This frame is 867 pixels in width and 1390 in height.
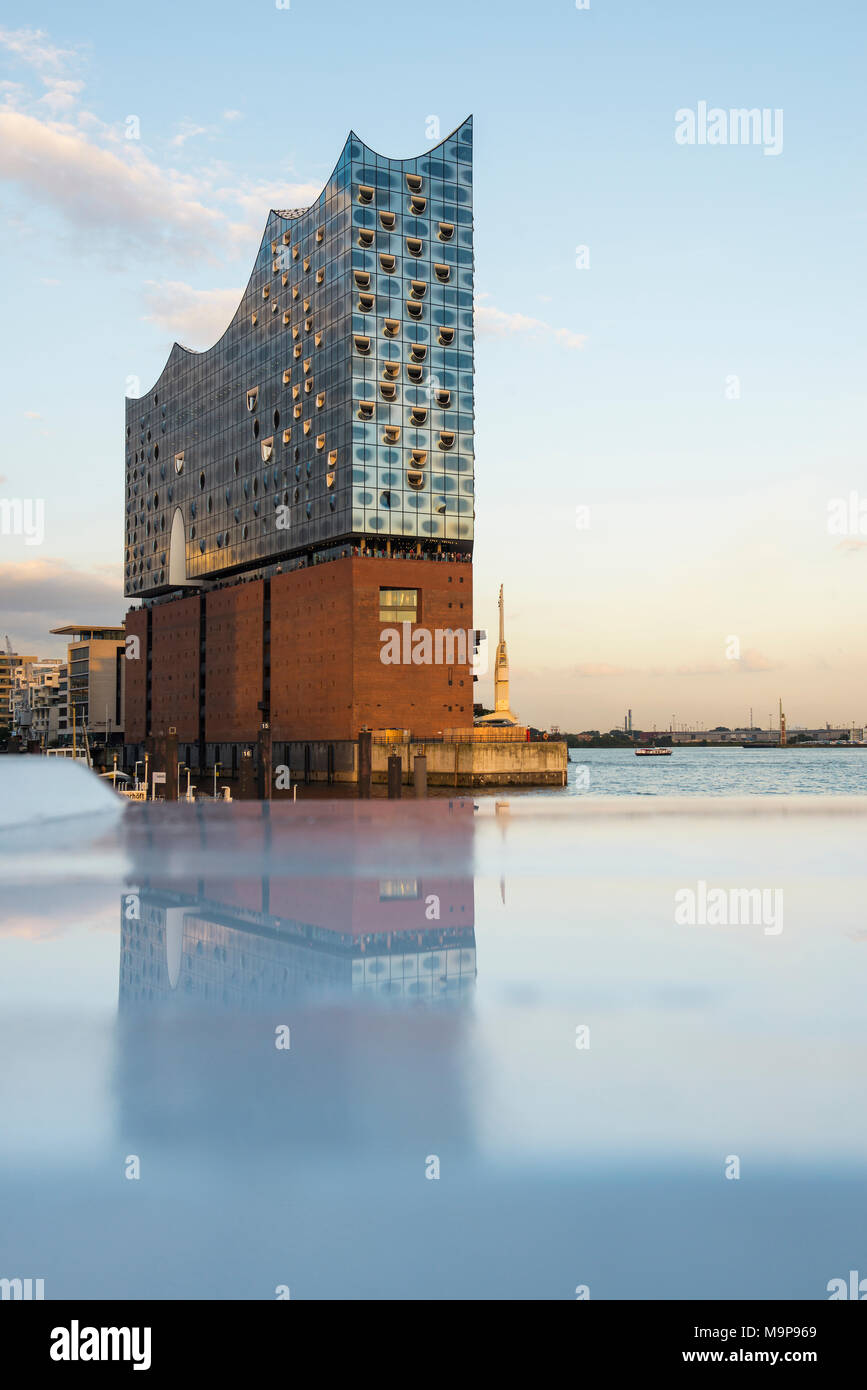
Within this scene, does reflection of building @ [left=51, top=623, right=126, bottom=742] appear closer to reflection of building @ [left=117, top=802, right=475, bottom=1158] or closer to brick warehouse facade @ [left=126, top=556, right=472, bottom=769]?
brick warehouse facade @ [left=126, top=556, right=472, bottom=769]

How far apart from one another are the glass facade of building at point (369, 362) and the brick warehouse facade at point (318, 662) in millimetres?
4034

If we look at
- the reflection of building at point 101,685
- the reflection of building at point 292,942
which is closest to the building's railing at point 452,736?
the reflection of building at point 292,942

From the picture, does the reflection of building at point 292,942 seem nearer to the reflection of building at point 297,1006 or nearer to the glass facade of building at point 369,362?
the reflection of building at point 297,1006

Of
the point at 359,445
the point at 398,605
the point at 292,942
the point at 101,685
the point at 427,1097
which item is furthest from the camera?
the point at 101,685

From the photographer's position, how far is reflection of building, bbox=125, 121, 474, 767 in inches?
3492

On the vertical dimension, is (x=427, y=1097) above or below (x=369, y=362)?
below

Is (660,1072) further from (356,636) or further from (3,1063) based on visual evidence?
(356,636)

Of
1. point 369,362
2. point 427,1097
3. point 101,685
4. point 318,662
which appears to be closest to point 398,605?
point 318,662

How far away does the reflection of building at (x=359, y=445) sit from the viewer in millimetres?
88688

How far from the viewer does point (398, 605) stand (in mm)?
90875

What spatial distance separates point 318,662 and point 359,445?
18622 millimetres

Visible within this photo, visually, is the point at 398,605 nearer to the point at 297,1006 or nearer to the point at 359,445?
the point at 359,445

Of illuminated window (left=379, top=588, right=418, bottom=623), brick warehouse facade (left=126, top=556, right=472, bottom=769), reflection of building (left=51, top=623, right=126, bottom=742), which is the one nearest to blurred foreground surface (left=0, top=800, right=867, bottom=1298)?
brick warehouse facade (left=126, top=556, right=472, bottom=769)

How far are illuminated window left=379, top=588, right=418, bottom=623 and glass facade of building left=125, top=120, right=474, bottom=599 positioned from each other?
443cm
